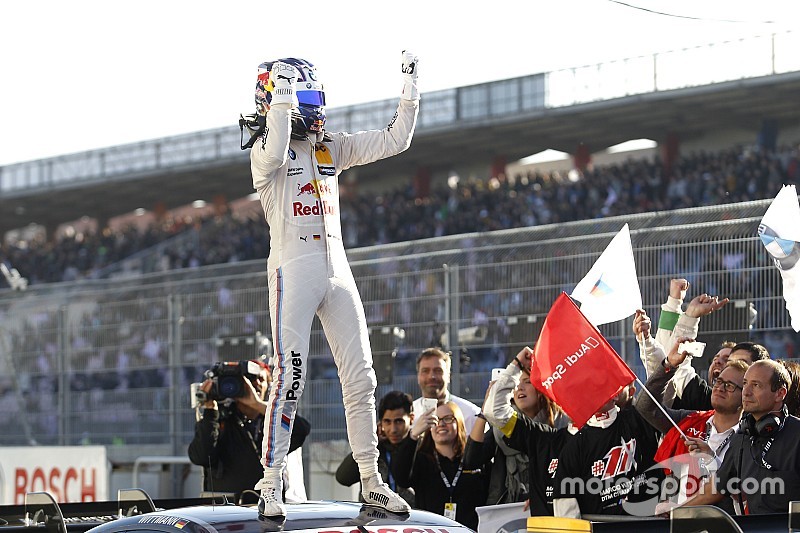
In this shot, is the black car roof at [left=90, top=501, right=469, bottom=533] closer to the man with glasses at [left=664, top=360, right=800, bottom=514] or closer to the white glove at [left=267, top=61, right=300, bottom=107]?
the man with glasses at [left=664, top=360, right=800, bottom=514]

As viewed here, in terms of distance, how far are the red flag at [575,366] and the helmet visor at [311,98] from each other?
1.82 metres

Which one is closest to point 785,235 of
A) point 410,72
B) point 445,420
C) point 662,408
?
point 662,408

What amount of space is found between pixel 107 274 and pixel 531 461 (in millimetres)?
24108

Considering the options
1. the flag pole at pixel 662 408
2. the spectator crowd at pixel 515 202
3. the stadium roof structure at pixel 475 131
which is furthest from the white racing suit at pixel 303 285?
the stadium roof structure at pixel 475 131

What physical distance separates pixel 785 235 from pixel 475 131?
71.0ft

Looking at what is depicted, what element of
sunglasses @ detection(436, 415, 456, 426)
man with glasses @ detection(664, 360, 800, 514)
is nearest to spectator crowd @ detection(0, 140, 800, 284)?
sunglasses @ detection(436, 415, 456, 426)

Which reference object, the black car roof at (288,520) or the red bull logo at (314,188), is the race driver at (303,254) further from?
the black car roof at (288,520)

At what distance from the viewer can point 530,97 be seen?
27734mm

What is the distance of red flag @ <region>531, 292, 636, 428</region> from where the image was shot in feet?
22.6

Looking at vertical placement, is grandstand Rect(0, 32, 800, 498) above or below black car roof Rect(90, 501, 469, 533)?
above

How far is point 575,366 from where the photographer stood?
23.0 feet

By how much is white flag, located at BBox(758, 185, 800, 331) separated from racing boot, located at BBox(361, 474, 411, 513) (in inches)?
123

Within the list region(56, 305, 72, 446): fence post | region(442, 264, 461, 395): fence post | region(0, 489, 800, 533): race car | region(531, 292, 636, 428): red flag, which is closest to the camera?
region(0, 489, 800, 533): race car

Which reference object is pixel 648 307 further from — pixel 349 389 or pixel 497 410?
pixel 349 389
